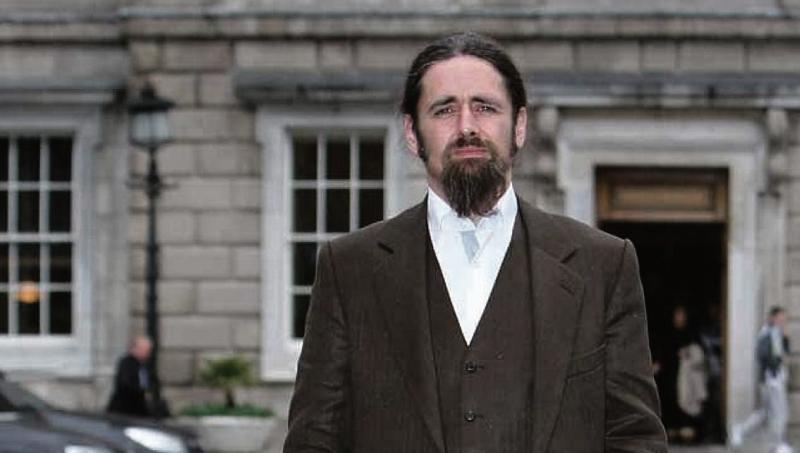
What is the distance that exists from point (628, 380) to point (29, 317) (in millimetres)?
17864

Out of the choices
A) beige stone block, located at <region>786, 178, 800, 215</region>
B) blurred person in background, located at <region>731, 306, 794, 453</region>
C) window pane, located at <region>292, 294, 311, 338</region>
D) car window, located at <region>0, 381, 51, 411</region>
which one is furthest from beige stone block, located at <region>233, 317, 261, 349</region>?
car window, located at <region>0, 381, 51, 411</region>

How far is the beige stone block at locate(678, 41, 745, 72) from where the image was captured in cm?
2069

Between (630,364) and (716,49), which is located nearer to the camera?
(630,364)

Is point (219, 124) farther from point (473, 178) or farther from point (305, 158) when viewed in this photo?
point (473, 178)

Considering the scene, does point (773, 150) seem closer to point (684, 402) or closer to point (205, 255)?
point (684, 402)

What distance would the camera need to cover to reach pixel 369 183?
21000mm

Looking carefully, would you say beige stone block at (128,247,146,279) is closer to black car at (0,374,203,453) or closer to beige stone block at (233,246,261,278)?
beige stone block at (233,246,261,278)

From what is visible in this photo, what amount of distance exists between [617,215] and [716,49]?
1931mm

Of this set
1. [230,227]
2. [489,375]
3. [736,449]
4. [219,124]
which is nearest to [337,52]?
[219,124]

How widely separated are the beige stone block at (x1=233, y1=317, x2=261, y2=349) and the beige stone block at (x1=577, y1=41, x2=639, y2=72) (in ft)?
13.5

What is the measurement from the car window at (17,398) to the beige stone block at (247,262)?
6.77 meters

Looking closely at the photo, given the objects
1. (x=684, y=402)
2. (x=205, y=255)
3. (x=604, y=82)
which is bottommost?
(x=684, y=402)

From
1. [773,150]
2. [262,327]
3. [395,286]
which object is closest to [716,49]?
[773,150]

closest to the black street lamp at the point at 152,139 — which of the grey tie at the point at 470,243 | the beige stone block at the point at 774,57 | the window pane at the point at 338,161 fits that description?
the window pane at the point at 338,161
